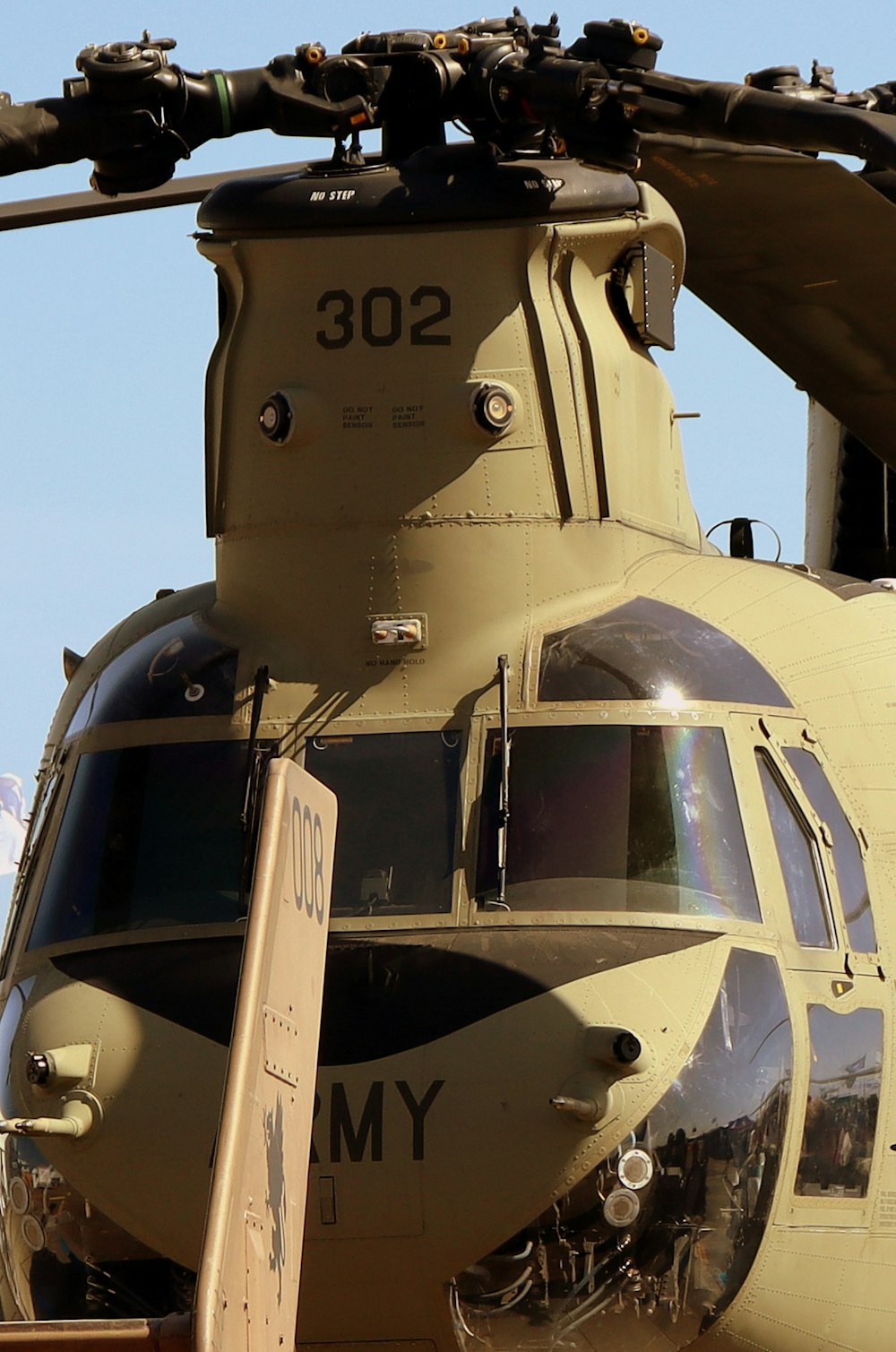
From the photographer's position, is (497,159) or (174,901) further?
(497,159)

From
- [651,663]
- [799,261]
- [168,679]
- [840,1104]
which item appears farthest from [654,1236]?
[799,261]

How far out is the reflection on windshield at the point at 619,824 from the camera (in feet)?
20.8

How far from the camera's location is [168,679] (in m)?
6.94

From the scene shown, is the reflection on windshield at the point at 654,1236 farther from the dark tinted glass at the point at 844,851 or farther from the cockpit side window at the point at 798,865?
the dark tinted glass at the point at 844,851

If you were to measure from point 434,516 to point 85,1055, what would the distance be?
190 cm

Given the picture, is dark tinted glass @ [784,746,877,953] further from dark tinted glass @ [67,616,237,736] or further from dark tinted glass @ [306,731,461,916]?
dark tinted glass @ [67,616,237,736]

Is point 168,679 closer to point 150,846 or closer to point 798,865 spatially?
point 150,846

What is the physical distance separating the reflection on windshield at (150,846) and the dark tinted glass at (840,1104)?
1.69 meters

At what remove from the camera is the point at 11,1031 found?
6.60 metres

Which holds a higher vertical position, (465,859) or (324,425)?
(324,425)

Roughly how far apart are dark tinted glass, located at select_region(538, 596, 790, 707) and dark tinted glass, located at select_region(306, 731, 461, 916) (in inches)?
15.5

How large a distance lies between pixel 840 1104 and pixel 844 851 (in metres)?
0.77

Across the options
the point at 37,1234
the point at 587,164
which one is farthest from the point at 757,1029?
the point at 587,164

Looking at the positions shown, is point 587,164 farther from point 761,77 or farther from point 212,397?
point 761,77
